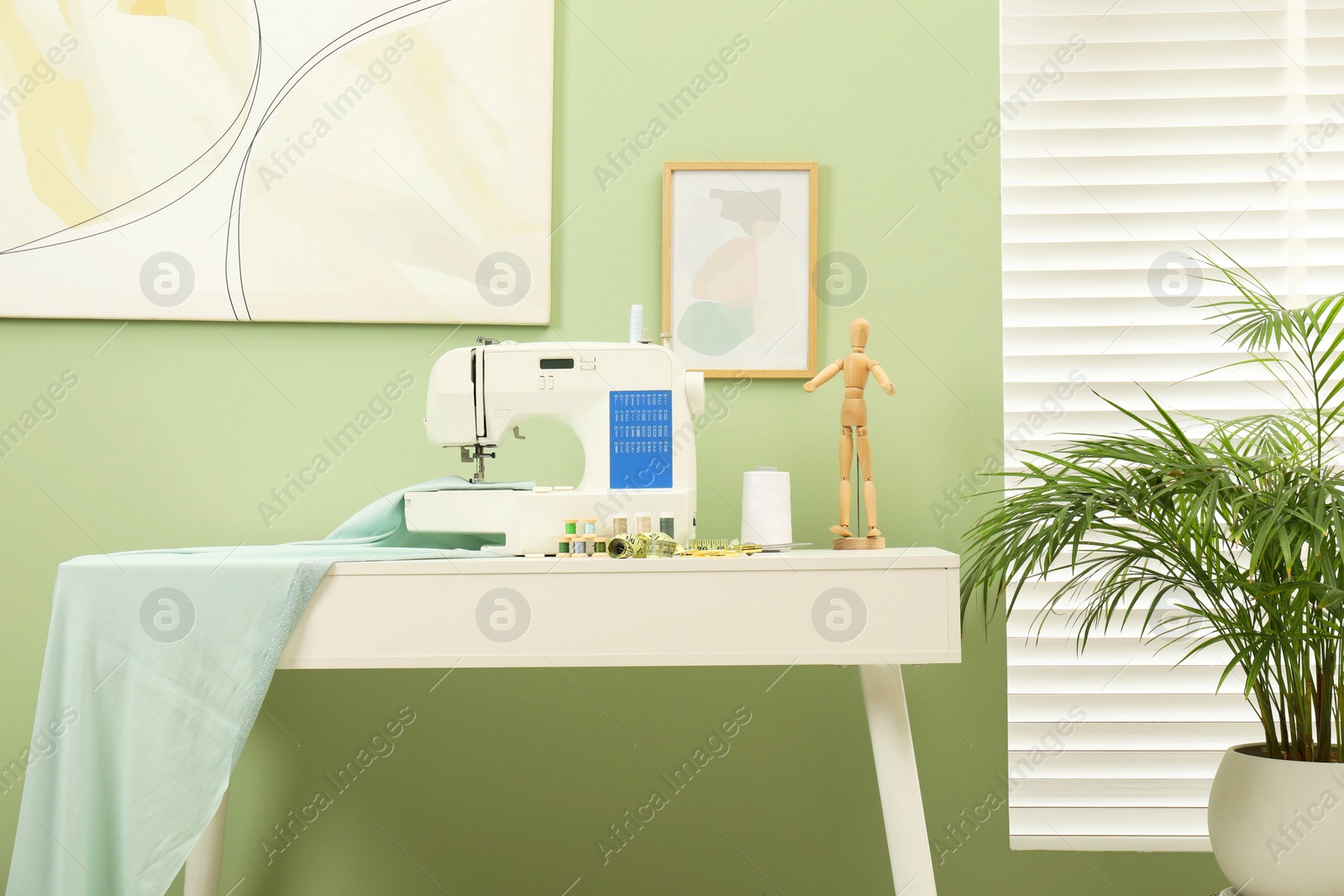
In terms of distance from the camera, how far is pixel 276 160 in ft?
5.71

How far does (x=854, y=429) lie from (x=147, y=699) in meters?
1.18

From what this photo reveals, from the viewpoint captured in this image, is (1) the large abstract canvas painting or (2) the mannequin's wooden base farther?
(1) the large abstract canvas painting

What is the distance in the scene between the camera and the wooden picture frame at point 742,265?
1.74 m

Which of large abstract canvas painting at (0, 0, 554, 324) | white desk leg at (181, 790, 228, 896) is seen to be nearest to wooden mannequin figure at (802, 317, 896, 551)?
large abstract canvas painting at (0, 0, 554, 324)

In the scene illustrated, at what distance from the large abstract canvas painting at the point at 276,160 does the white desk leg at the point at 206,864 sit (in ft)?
3.13

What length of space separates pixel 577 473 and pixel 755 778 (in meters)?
0.70

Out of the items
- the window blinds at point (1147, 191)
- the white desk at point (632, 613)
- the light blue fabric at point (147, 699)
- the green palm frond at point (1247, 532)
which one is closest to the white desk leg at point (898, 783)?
the white desk at point (632, 613)

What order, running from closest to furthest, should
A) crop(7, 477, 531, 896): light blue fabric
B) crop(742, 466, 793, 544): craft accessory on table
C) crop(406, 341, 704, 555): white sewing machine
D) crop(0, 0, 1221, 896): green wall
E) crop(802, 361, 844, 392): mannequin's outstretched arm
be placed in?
crop(7, 477, 531, 896): light blue fabric < crop(406, 341, 704, 555): white sewing machine < crop(742, 466, 793, 544): craft accessory on table < crop(802, 361, 844, 392): mannequin's outstretched arm < crop(0, 0, 1221, 896): green wall

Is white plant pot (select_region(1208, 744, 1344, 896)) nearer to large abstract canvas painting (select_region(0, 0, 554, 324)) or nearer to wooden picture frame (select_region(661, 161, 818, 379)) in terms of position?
wooden picture frame (select_region(661, 161, 818, 379))

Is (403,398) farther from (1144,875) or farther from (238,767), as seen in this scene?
(1144,875)

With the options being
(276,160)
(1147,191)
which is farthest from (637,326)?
(1147,191)

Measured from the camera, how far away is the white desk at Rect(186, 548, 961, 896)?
1177 millimetres

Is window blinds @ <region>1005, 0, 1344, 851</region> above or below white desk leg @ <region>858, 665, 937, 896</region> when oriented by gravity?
above

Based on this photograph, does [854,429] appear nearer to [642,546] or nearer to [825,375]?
[825,375]
